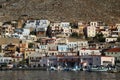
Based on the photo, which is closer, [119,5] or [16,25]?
[16,25]

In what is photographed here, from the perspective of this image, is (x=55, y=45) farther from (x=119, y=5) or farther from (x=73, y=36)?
(x=119, y=5)

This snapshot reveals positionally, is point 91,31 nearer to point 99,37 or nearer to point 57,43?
point 99,37

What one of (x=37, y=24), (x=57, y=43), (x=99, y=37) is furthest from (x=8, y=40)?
(x=99, y=37)

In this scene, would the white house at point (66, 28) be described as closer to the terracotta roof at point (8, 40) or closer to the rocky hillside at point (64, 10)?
the rocky hillside at point (64, 10)

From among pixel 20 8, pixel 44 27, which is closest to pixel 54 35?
pixel 44 27

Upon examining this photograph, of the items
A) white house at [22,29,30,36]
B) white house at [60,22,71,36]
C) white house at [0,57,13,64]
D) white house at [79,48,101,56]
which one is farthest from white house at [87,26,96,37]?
white house at [0,57,13,64]

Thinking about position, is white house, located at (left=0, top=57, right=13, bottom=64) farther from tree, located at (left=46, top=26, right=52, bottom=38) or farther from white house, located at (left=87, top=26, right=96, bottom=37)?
white house, located at (left=87, top=26, right=96, bottom=37)

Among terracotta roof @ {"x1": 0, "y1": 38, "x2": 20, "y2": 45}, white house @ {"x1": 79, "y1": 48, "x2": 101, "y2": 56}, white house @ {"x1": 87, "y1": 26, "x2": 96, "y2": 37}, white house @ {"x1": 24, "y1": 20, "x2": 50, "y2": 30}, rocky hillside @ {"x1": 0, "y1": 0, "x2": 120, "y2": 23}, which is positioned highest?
rocky hillside @ {"x1": 0, "y1": 0, "x2": 120, "y2": 23}
